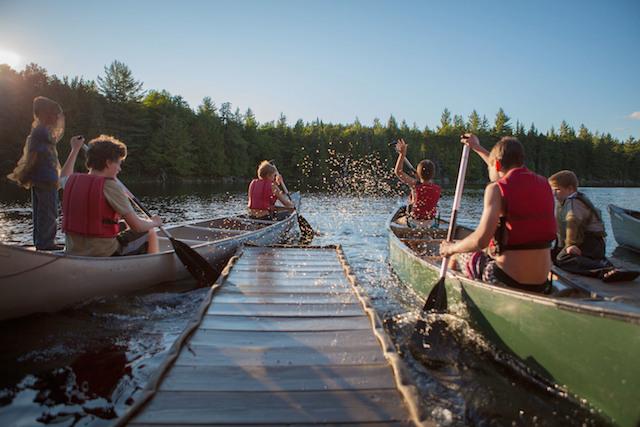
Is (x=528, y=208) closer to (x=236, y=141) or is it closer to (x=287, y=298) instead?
(x=287, y=298)

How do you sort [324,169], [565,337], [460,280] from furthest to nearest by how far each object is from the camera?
1. [324,169]
2. [460,280]
3. [565,337]

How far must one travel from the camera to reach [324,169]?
76.1 metres

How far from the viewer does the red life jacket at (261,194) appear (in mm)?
10219

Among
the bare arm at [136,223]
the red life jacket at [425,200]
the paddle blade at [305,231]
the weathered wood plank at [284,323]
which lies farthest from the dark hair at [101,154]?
the paddle blade at [305,231]

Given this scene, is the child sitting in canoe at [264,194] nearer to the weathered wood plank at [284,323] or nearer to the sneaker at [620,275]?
the weathered wood plank at [284,323]

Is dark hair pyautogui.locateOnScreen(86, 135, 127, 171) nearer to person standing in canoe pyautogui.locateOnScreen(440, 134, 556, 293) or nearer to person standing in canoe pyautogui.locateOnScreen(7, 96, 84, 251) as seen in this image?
person standing in canoe pyautogui.locateOnScreen(7, 96, 84, 251)

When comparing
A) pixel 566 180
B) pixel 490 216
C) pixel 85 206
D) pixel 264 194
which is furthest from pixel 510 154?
pixel 264 194

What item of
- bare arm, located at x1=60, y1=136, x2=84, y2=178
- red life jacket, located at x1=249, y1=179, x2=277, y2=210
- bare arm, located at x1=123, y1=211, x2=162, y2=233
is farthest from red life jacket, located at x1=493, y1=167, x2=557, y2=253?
red life jacket, located at x1=249, y1=179, x2=277, y2=210

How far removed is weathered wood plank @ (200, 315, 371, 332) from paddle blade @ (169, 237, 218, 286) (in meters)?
2.75

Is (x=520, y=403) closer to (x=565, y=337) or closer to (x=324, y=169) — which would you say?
(x=565, y=337)

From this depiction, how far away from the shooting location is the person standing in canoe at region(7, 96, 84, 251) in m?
5.45

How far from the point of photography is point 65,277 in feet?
15.4

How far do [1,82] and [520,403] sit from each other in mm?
49598

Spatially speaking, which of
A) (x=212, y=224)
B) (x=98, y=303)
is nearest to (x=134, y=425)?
(x=98, y=303)
